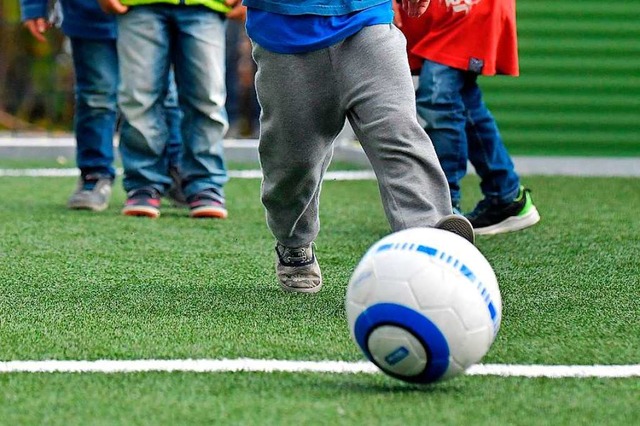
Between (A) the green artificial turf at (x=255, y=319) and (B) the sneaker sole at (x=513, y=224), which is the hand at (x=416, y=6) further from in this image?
(B) the sneaker sole at (x=513, y=224)

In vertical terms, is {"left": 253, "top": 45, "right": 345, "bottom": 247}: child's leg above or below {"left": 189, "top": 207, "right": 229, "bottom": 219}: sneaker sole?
above

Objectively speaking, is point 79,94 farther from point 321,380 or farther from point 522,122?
point 321,380

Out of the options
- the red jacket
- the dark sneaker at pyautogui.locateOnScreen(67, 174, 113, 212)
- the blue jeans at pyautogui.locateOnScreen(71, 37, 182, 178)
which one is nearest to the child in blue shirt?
the red jacket

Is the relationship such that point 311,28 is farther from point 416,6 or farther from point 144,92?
point 144,92

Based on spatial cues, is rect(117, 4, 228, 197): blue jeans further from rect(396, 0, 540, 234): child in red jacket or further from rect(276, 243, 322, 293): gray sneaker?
rect(276, 243, 322, 293): gray sneaker

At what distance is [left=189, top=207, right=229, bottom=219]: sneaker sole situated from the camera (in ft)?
18.7

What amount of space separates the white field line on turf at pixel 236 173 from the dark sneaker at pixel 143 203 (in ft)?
5.68

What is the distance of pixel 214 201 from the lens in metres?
5.75

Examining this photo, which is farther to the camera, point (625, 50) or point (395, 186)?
point (625, 50)

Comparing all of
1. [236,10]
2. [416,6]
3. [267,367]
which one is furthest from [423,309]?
[236,10]

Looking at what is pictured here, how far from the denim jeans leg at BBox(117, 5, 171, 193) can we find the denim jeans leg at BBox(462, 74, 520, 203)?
4.44ft

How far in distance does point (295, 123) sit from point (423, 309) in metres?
1.02

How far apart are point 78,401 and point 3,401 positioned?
0.15 metres

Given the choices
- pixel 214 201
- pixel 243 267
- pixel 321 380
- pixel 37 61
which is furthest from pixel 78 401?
pixel 37 61
